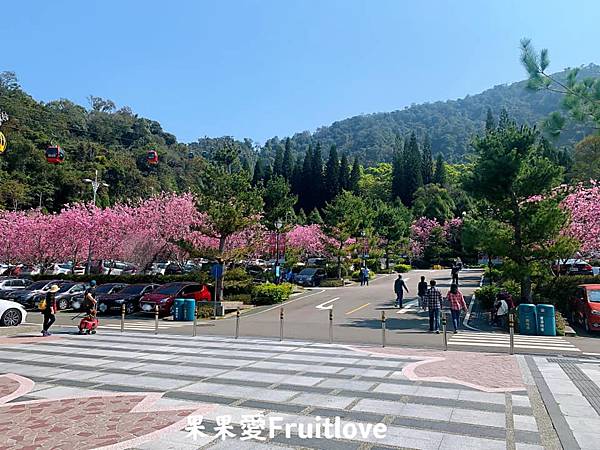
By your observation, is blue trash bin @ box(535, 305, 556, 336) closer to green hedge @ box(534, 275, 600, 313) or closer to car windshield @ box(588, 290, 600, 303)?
car windshield @ box(588, 290, 600, 303)

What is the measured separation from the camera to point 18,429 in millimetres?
6406

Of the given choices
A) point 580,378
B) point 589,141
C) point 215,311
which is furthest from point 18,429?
point 589,141

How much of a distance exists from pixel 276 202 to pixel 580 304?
2121 cm

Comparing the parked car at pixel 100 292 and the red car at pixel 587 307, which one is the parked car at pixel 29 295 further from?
the red car at pixel 587 307

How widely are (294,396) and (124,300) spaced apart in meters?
18.3

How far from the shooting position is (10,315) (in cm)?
1948

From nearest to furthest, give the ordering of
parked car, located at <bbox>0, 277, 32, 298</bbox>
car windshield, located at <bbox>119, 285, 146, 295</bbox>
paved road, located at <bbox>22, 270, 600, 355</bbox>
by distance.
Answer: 1. paved road, located at <bbox>22, 270, 600, 355</bbox>
2. car windshield, located at <bbox>119, 285, 146, 295</bbox>
3. parked car, located at <bbox>0, 277, 32, 298</bbox>

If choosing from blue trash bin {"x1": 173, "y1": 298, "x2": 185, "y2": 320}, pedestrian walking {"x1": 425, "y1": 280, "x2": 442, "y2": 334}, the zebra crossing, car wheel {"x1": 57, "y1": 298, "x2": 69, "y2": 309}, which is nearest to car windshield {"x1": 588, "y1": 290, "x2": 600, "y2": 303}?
the zebra crossing

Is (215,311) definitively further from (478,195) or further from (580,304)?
(580,304)

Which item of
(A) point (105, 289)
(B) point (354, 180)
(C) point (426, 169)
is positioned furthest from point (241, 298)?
(C) point (426, 169)

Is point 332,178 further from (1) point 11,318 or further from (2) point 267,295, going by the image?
(1) point 11,318

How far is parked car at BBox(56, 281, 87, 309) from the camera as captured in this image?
26766mm

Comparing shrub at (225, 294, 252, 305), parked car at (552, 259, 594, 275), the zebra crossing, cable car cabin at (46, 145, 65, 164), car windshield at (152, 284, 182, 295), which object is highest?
cable car cabin at (46, 145, 65, 164)

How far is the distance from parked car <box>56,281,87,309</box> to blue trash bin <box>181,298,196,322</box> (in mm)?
8784
